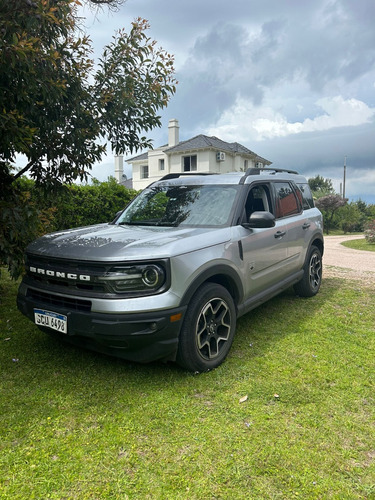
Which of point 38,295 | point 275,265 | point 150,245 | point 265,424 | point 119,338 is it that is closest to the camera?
point 265,424

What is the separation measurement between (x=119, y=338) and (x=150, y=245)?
798mm

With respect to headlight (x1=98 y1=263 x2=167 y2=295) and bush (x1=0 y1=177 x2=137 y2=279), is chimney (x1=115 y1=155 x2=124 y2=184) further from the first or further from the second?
headlight (x1=98 y1=263 x2=167 y2=295)

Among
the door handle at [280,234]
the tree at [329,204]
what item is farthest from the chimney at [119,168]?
the door handle at [280,234]

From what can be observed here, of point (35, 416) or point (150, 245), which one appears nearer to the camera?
point (35, 416)

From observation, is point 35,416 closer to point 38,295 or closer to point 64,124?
point 38,295

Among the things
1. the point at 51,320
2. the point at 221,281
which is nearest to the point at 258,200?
the point at 221,281

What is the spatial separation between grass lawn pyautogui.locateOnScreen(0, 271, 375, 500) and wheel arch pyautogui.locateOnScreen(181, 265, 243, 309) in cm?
65

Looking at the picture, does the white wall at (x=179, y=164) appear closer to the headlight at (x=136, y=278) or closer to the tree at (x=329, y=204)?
the tree at (x=329, y=204)

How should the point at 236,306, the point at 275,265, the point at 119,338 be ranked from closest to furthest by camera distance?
1. the point at 119,338
2. the point at 236,306
3. the point at 275,265

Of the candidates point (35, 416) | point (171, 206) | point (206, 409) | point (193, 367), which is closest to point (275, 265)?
point (171, 206)

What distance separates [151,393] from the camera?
9.50 ft

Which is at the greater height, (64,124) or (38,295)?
(64,124)

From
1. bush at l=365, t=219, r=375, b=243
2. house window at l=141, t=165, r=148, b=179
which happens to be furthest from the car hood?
house window at l=141, t=165, r=148, b=179

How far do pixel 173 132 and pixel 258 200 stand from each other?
31.8 m
